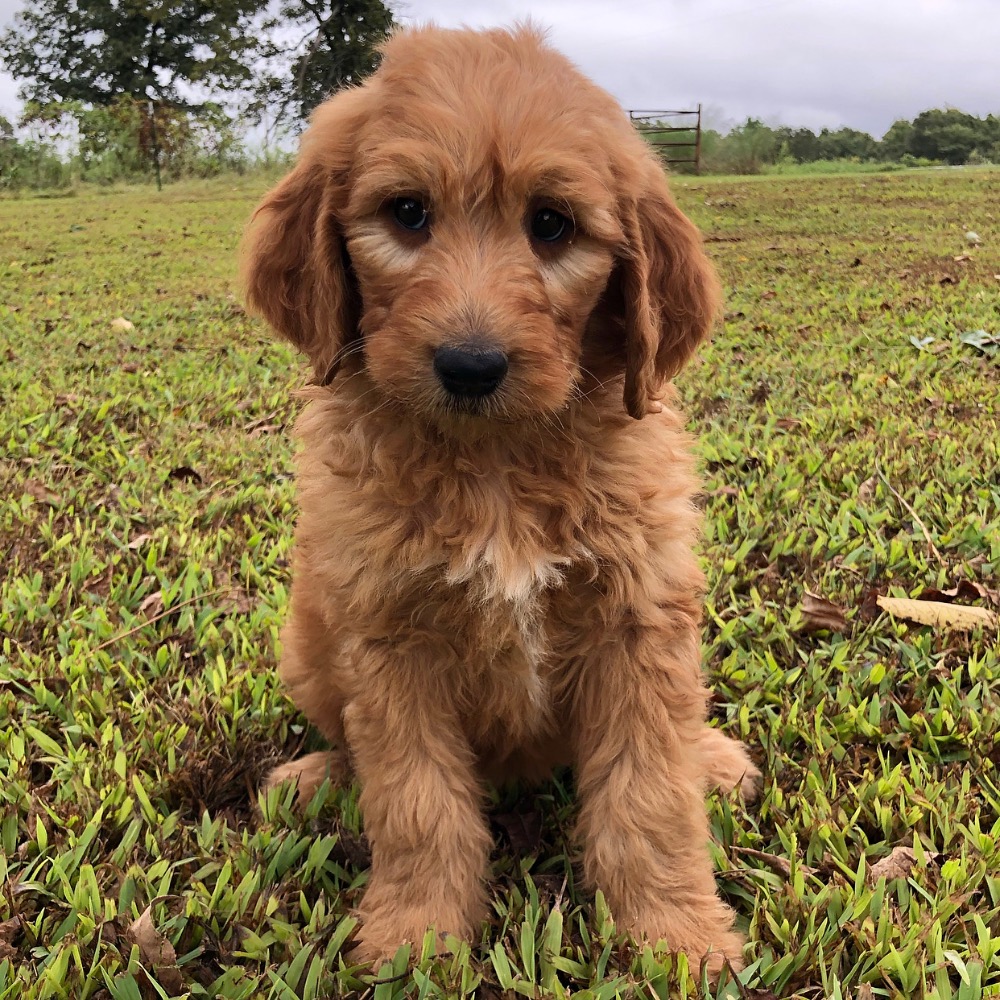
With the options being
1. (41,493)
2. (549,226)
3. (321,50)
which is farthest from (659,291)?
(321,50)

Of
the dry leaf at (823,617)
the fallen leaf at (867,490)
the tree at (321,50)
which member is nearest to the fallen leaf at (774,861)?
the dry leaf at (823,617)

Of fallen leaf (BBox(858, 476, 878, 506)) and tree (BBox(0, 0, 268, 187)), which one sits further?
tree (BBox(0, 0, 268, 187))

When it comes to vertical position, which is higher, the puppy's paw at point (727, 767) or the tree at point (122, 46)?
the tree at point (122, 46)

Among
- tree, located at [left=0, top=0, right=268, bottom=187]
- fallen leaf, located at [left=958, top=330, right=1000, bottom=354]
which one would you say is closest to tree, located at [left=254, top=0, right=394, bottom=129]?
tree, located at [left=0, top=0, right=268, bottom=187]

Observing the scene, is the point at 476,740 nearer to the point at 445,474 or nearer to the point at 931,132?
the point at 445,474

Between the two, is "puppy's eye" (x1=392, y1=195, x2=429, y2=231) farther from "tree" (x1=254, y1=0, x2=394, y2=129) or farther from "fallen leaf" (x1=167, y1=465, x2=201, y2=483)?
"tree" (x1=254, y1=0, x2=394, y2=129)

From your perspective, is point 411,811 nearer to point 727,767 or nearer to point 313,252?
point 727,767

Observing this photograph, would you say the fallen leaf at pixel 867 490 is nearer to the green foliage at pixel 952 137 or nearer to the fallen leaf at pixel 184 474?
the fallen leaf at pixel 184 474
